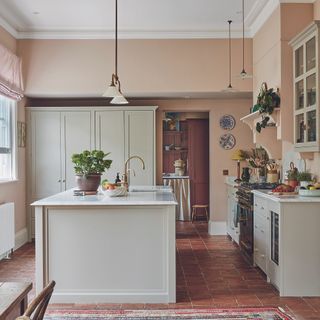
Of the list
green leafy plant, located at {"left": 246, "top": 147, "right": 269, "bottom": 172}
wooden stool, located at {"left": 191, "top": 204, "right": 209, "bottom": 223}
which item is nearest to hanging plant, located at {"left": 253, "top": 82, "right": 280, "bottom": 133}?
green leafy plant, located at {"left": 246, "top": 147, "right": 269, "bottom": 172}

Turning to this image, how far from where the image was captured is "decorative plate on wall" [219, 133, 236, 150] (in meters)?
7.52

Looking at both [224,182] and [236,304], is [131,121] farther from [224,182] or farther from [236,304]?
[236,304]

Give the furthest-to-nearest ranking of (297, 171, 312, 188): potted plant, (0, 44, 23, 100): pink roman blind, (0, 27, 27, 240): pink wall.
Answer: (0, 27, 27, 240): pink wall → (0, 44, 23, 100): pink roman blind → (297, 171, 312, 188): potted plant

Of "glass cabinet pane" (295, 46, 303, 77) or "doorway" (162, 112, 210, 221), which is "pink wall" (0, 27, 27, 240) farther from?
"glass cabinet pane" (295, 46, 303, 77)

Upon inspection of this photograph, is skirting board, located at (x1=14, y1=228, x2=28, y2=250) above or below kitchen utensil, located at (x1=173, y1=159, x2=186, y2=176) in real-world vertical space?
below

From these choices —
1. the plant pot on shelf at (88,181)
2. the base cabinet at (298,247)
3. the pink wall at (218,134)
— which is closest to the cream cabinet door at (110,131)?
the pink wall at (218,134)

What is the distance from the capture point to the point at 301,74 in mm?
4578

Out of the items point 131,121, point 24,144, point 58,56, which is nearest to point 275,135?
point 131,121

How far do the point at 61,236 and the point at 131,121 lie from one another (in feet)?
11.5

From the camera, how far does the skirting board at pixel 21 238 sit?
6484 millimetres

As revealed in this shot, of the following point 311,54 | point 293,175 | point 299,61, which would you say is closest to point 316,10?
point 299,61

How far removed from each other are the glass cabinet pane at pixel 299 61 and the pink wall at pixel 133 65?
72.4 inches

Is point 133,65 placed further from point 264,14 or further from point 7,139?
point 7,139

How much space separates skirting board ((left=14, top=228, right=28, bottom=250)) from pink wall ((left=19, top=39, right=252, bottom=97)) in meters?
2.16
